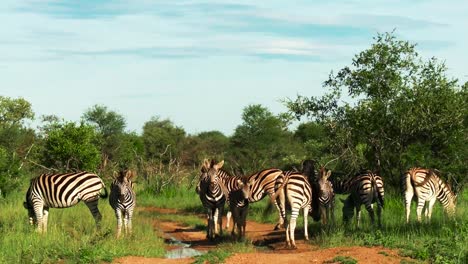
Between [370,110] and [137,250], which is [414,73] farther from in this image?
[137,250]

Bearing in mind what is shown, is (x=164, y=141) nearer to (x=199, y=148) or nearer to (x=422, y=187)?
(x=199, y=148)

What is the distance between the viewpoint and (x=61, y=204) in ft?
45.4

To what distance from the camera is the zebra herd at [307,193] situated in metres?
13.0

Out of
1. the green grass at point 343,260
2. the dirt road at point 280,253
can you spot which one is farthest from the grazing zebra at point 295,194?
the green grass at point 343,260

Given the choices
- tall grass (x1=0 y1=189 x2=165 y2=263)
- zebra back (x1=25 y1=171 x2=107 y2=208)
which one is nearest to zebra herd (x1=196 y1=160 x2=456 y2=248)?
tall grass (x1=0 y1=189 x2=165 y2=263)

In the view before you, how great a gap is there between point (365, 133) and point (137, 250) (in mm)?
8073

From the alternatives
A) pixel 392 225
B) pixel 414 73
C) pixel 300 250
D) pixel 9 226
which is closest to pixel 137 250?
pixel 300 250

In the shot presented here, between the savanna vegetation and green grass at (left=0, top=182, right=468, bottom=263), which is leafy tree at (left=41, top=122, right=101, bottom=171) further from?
green grass at (left=0, top=182, right=468, bottom=263)

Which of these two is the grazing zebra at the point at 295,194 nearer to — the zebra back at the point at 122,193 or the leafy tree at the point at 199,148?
the zebra back at the point at 122,193

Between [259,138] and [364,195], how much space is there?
2452cm

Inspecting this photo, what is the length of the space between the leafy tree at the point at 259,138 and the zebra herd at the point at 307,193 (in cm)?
2230

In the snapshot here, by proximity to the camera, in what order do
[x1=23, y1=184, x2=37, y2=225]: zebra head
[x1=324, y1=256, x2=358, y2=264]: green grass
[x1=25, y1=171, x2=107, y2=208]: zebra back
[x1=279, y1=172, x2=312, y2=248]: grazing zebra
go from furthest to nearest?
[x1=23, y1=184, x2=37, y2=225]: zebra head → [x1=25, y1=171, x2=107, y2=208]: zebra back → [x1=279, y1=172, x2=312, y2=248]: grazing zebra → [x1=324, y1=256, x2=358, y2=264]: green grass

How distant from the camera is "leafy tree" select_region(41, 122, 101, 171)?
20.7m

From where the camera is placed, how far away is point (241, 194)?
43.3 ft
